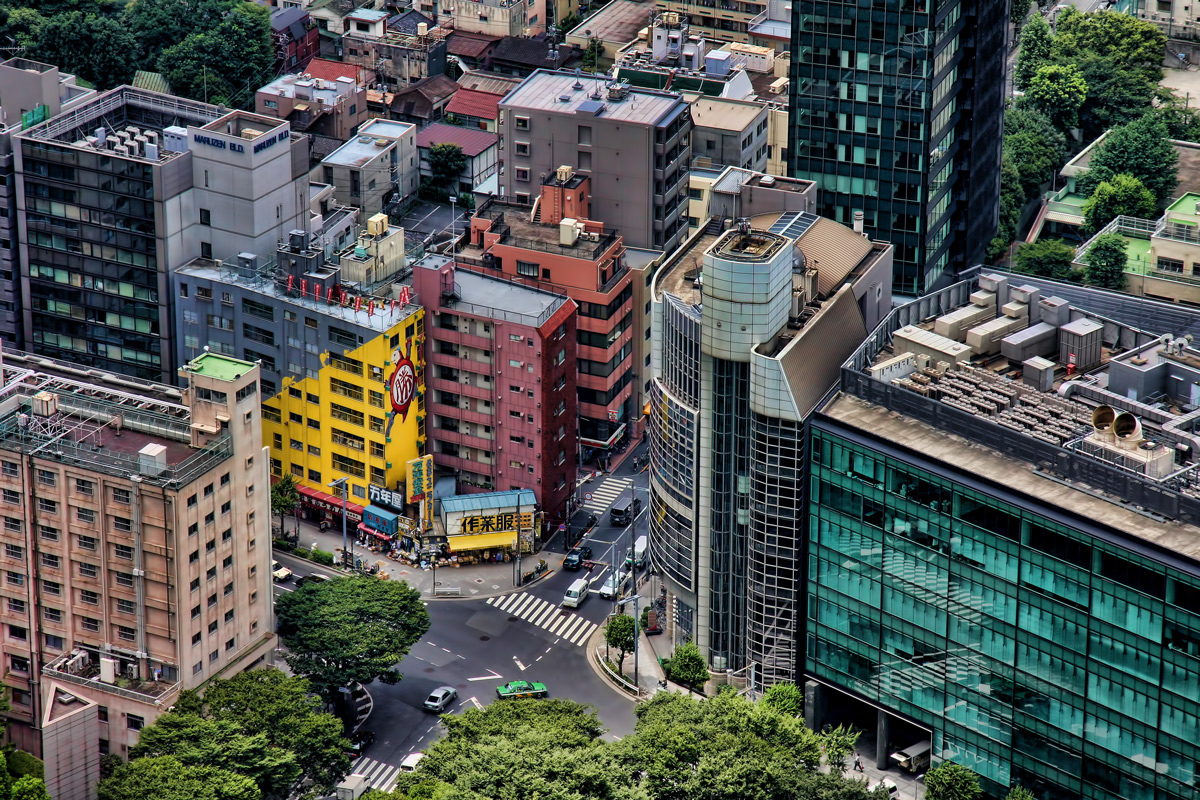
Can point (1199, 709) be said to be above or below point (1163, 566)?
below

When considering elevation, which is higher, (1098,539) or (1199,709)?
(1098,539)

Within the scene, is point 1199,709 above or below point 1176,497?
below
